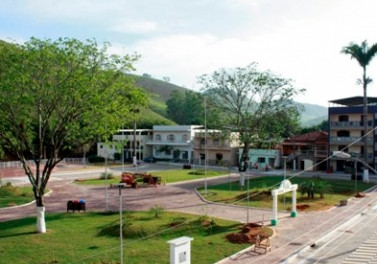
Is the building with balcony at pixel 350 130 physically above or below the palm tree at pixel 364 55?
below

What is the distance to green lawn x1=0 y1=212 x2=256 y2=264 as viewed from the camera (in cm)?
1975

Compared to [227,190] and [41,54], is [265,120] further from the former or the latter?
[41,54]

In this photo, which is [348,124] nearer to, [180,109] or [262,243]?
[262,243]

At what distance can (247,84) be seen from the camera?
4416 centimetres

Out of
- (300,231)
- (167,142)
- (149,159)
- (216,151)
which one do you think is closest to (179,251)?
(300,231)

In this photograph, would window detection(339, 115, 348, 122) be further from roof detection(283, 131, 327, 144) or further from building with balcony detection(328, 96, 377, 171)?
roof detection(283, 131, 327, 144)

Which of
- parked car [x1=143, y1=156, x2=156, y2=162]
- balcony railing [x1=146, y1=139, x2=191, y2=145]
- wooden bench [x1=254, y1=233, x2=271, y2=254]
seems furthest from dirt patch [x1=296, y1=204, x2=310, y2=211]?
parked car [x1=143, y1=156, x2=156, y2=162]

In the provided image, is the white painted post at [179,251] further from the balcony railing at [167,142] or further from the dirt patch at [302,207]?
the balcony railing at [167,142]

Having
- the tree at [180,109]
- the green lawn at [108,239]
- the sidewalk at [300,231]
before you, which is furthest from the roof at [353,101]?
the tree at [180,109]

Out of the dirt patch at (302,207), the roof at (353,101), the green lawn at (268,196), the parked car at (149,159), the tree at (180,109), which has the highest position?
the tree at (180,109)

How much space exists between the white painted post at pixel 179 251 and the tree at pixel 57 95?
9992 millimetres

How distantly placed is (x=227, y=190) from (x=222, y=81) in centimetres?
1134

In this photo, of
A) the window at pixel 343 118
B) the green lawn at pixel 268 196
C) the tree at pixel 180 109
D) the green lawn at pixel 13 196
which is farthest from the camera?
the tree at pixel 180 109

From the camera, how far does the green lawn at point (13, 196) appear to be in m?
33.8
